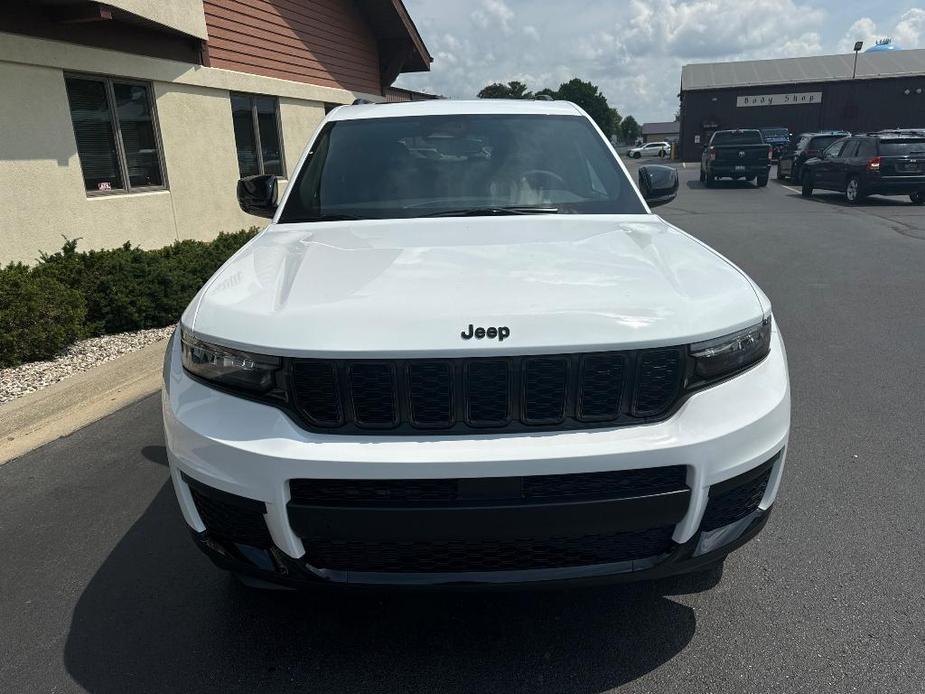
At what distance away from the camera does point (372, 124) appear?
3.92m

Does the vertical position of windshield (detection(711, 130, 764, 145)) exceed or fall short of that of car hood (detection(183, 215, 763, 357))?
it falls short

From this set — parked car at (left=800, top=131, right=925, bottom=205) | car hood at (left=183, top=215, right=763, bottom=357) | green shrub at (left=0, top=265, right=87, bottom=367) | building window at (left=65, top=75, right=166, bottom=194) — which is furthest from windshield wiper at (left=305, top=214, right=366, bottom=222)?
parked car at (left=800, top=131, right=925, bottom=205)

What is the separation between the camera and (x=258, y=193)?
13.2 feet

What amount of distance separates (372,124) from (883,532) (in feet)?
10.5

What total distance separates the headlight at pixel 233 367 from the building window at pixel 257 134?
34.4ft

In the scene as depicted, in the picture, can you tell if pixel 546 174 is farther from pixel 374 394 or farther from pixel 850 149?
pixel 850 149

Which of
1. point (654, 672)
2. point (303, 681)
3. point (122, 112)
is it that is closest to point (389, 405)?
point (303, 681)

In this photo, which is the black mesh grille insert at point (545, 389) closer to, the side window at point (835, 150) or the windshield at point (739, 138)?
the side window at point (835, 150)

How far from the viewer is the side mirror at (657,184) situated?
13.4 feet

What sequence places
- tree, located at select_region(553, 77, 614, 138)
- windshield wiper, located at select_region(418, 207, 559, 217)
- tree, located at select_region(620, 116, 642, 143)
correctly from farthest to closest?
tree, located at select_region(620, 116, 642, 143)
tree, located at select_region(553, 77, 614, 138)
windshield wiper, located at select_region(418, 207, 559, 217)

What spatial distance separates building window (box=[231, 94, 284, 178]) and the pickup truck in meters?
16.2

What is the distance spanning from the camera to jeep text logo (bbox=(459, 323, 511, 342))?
6.54ft

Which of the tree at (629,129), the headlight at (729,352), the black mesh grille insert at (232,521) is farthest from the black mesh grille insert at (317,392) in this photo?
the tree at (629,129)

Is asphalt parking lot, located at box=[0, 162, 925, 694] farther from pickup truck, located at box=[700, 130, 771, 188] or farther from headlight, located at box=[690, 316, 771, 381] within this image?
pickup truck, located at box=[700, 130, 771, 188]
